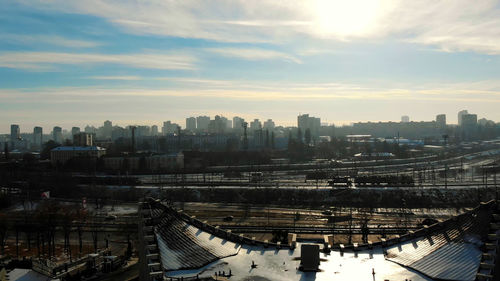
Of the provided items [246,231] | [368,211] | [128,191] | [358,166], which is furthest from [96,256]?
[358,166]

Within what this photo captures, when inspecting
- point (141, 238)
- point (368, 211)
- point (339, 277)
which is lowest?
point (368, 211)

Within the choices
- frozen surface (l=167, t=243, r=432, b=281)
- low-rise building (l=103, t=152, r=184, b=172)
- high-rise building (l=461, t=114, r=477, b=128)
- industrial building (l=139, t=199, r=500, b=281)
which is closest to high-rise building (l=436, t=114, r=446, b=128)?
high-rise building (l=461, t=114, r=477, b=128)

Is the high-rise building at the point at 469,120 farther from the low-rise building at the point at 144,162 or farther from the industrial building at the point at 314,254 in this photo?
the industrial building at the point at 314,254

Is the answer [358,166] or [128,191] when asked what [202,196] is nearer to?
[128,191]

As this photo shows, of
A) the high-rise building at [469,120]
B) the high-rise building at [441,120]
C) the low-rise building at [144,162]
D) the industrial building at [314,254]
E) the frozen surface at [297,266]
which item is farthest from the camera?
the high-rise building at [441,120]

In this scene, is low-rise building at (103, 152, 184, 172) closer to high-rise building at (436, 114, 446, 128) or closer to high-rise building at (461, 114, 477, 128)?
high-rise building at (461, 114, 477, 128)

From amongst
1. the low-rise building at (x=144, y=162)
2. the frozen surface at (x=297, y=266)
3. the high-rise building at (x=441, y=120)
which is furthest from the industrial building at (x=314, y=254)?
the high-rise building at (x=441, y=120)

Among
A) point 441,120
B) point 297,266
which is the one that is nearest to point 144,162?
point 297,266

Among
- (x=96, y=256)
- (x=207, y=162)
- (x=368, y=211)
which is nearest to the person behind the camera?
(x=96, y=256)

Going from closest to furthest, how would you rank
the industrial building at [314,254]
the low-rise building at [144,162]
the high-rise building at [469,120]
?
1. the industrial building at [314,254]
2. the low-rise building at [144,162]
3. the high-rise building at [469,120]

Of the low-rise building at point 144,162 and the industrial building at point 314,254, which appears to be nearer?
the industrial building at point 314,254

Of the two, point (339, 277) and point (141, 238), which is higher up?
point (141, 238)
